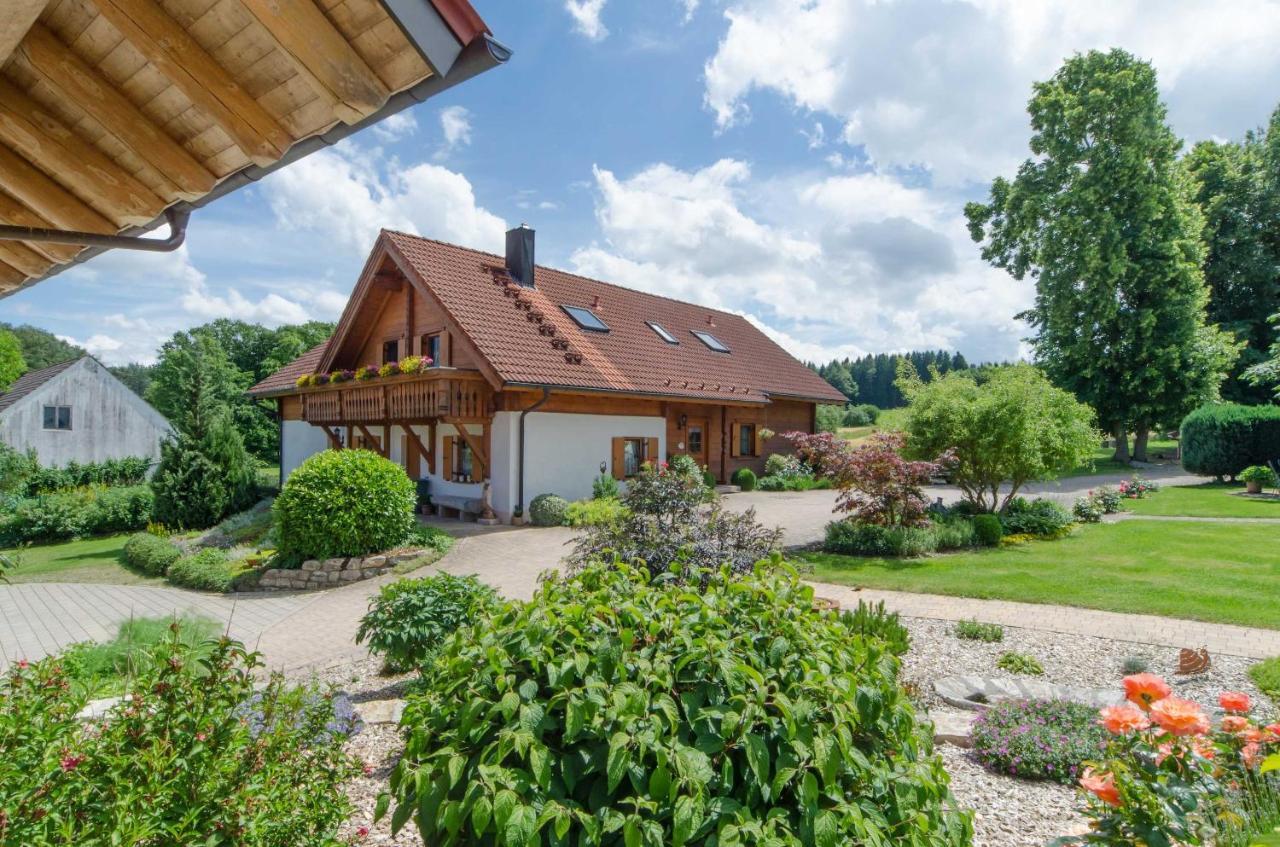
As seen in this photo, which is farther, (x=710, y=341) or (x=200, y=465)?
(x=710, y=341)

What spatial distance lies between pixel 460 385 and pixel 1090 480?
67.9 feet

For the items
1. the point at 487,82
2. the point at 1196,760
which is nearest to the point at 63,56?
the point at 487,82

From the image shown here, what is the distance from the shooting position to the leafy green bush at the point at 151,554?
12.4 meters

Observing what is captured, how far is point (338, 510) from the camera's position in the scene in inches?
424

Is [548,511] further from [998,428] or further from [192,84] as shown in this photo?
[192,84]

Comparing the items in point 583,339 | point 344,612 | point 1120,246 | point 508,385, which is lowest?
point 344,612

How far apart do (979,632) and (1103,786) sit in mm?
4699

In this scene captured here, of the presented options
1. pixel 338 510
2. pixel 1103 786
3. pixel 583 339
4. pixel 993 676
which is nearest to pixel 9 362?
pixel 583 339

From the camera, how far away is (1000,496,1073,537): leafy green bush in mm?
13266

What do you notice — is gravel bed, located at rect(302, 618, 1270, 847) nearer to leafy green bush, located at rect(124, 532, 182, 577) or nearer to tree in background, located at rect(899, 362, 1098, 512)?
tree in background, located at rect(899, 362, 1098, 512)

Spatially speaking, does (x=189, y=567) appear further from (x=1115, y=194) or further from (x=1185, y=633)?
(x=1115, y=194)

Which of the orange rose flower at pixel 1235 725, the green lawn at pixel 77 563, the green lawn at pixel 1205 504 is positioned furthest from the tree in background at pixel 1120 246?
the green lawn at pixel 77 563

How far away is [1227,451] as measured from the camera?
2067cm

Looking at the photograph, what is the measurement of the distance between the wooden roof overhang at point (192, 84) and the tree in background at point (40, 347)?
261ft
